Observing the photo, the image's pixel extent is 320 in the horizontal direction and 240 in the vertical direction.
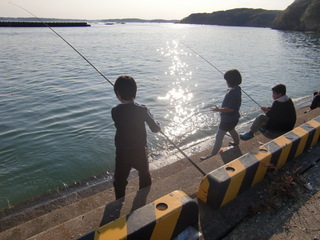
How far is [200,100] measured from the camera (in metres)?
11.6

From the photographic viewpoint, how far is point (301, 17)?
83.4 m

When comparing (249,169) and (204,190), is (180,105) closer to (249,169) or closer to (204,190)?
(249,169)

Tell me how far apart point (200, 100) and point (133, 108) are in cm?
901

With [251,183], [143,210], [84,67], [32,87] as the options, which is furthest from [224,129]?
[84,67]

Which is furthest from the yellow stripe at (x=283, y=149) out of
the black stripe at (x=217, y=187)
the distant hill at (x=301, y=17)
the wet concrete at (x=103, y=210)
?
the distant hill at (x=301, y=17)

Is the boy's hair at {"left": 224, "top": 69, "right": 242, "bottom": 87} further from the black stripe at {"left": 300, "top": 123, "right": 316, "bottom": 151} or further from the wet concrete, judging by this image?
the black stripe at {"left": 300, "top": 123, "right": 316, "bottom": 151}

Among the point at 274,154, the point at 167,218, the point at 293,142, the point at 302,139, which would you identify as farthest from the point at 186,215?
the point at 302,139

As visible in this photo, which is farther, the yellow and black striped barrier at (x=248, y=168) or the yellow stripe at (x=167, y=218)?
the yellow and black striped barrier at (x=248, y=168)

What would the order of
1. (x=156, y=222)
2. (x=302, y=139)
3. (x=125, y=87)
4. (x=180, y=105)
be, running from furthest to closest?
(x=180, y=105)
(x=302, y=139)
(x=125, y=87)
(x=156, y=222)

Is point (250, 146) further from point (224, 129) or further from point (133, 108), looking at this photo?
point (133, 108)

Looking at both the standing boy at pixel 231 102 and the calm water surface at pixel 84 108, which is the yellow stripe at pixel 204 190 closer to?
the standing boy at pixel 231 102

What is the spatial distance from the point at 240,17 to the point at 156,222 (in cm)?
16756

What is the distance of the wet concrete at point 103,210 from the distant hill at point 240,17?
14644 centimetres

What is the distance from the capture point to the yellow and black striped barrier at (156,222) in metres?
2.20
